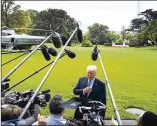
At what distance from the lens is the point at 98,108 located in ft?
15.7

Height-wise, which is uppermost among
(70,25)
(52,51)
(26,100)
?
(70,25)

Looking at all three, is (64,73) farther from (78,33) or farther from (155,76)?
(78,33)

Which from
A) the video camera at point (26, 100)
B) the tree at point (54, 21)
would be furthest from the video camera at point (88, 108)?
the tree at point (54, 21)

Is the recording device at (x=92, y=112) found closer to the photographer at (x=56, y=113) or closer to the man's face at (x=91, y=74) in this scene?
the photographer at (x=56, y=113)

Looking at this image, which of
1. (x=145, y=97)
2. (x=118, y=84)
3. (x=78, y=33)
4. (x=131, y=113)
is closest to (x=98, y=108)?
(x=78, y=33)

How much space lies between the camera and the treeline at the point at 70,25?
80.2 feet

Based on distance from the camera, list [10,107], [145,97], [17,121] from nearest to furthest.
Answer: [17,121], [10,107], [145,97]

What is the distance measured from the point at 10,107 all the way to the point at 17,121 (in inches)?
26.3

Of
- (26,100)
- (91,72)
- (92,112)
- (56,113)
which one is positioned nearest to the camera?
(56,113)

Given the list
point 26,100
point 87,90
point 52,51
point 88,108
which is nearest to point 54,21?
point 52,51

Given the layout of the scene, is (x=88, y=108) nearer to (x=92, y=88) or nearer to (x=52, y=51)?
(x=92, y=88)

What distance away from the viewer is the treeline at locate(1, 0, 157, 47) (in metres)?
24.5

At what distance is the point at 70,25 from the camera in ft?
107

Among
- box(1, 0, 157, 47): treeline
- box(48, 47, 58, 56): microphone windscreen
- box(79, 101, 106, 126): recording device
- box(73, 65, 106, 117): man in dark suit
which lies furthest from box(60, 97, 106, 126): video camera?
box(1, 0, 157, 47): treeline
